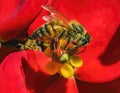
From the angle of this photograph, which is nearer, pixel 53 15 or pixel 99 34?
pixel 53 15

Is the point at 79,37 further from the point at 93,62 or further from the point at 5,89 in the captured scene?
the point at 5,89

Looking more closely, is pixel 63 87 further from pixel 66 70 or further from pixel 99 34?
pixel 99 34

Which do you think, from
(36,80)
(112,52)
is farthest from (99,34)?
(36,80)

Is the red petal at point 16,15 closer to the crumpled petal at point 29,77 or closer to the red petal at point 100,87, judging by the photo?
the crumpled petal at point 29,77

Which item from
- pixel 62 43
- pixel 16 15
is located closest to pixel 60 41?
pixel 62 43

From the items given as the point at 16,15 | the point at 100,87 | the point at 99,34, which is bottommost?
the point at 100,87

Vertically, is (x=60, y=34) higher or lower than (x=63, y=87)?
higher

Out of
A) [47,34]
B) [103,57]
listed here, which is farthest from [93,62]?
[47,34]
